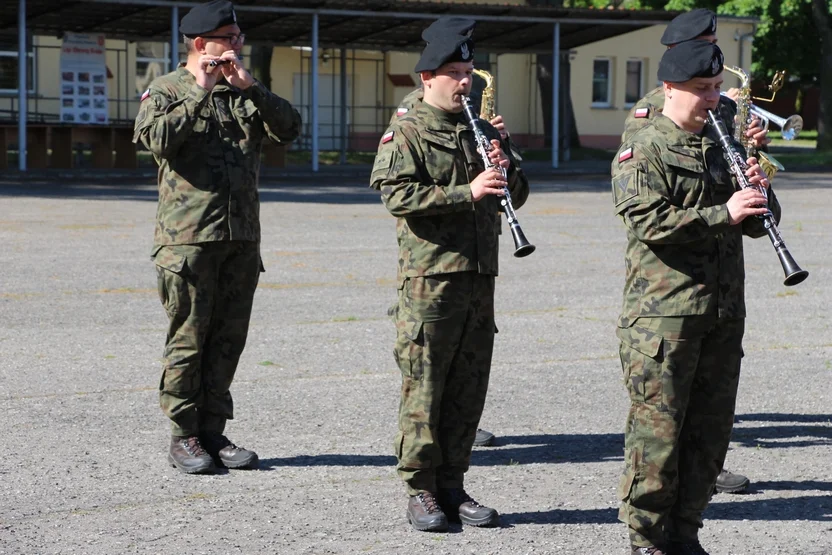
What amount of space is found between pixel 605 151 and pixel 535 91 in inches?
192

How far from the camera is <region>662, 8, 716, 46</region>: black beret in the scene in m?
5.23

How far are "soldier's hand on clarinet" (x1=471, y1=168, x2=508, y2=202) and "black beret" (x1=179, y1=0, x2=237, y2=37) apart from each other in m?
1.55

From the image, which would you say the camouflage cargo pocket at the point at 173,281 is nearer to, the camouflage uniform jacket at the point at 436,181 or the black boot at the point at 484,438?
the camouflage uniform jacket at the point at 436,181

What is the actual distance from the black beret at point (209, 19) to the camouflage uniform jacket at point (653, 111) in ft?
6.11

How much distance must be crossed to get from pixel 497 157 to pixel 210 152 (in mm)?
1596

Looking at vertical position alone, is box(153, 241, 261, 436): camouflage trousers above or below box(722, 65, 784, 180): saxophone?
below

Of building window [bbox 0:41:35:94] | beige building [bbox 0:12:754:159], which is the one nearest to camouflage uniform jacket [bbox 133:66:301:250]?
beige building [bbox 0:12:754:159]

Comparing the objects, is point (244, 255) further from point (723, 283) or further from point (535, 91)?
point (535, 91)

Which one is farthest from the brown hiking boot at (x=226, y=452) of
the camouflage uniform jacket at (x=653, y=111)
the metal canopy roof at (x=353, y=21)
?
the metal canopy roof at (x=353, y=21)

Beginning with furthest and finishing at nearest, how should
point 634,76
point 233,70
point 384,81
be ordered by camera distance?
point 634,76 < point 384,81 < point 233,70

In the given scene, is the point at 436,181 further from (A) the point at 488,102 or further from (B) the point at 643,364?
(B) the point at 643,364

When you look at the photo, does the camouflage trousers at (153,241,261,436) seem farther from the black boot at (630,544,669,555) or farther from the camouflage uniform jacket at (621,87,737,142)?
the black boot at (630,544,669,555)

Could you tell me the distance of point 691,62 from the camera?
14.5ft

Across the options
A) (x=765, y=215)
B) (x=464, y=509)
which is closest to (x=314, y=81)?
(x=464, y=509)
